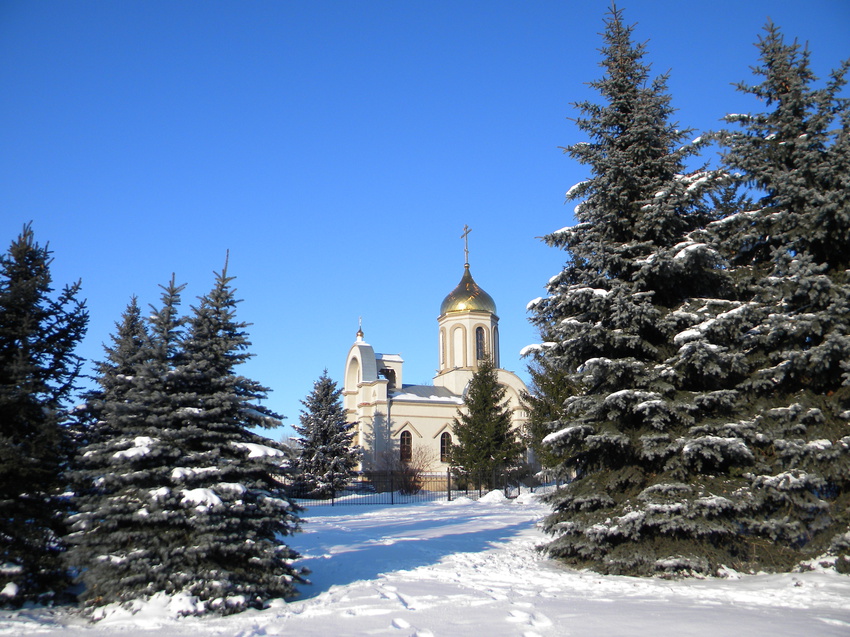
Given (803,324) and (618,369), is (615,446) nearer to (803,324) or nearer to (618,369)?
(618,369)

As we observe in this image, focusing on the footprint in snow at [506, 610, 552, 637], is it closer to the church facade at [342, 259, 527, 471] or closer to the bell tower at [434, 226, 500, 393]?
the church facade at [342, 259, 527, 471]

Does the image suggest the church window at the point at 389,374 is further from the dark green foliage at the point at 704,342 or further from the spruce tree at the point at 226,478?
the spruce tree at the point at 226,478

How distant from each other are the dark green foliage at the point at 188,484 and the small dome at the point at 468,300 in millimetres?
33148

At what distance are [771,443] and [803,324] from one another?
1.75 m

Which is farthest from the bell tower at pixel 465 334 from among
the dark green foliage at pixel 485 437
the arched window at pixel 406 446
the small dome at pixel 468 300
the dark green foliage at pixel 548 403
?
the dark green foliage at pixel 548 403

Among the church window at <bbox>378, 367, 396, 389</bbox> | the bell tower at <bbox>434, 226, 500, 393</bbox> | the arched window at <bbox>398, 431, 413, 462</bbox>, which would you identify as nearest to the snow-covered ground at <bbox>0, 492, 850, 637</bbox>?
the arched window at <bbox>398, 431, 413, 462</bbox>

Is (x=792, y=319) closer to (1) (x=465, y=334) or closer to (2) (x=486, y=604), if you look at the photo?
(2) (x=486, y=604)

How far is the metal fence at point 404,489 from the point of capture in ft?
87.2

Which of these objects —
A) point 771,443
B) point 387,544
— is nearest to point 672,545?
point 771,443

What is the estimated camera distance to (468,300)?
133 feet

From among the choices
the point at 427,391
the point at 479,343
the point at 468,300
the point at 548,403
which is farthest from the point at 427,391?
the point at 548,403

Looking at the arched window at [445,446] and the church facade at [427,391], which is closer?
the church facade at [427,391]

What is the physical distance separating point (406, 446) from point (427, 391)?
3.88 meters

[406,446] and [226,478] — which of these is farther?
[406,446]
